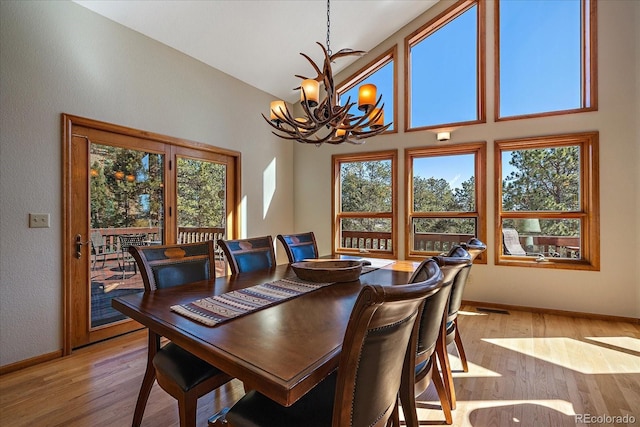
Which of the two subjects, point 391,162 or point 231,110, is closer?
point 231,110

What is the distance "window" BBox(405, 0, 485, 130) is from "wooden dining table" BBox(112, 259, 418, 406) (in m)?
3.37

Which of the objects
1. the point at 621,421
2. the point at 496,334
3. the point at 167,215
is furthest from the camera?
the point at 167,215

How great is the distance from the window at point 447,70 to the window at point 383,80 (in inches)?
7.7

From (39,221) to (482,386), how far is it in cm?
359

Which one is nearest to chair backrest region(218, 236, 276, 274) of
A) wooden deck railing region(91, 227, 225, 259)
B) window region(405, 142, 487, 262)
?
wooden deck railing region(91, 227, 225, 259)

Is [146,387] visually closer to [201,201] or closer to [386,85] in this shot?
[201,201]

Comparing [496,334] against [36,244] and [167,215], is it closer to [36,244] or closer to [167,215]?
[167,215]

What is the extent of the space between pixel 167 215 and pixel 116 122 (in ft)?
3.39

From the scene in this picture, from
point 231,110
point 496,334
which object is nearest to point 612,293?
point 496,334

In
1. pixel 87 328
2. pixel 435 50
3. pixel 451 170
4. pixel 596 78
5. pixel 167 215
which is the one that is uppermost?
pixel 435 50

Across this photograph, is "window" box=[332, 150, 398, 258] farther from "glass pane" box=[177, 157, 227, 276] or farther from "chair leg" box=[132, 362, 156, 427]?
"chair leg" box=[132, 362, 156, 427]

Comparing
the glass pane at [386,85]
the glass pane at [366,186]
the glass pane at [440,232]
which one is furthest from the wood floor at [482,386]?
the glass pane at [386,85]

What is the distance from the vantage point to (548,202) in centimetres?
379

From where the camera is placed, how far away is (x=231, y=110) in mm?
4133
